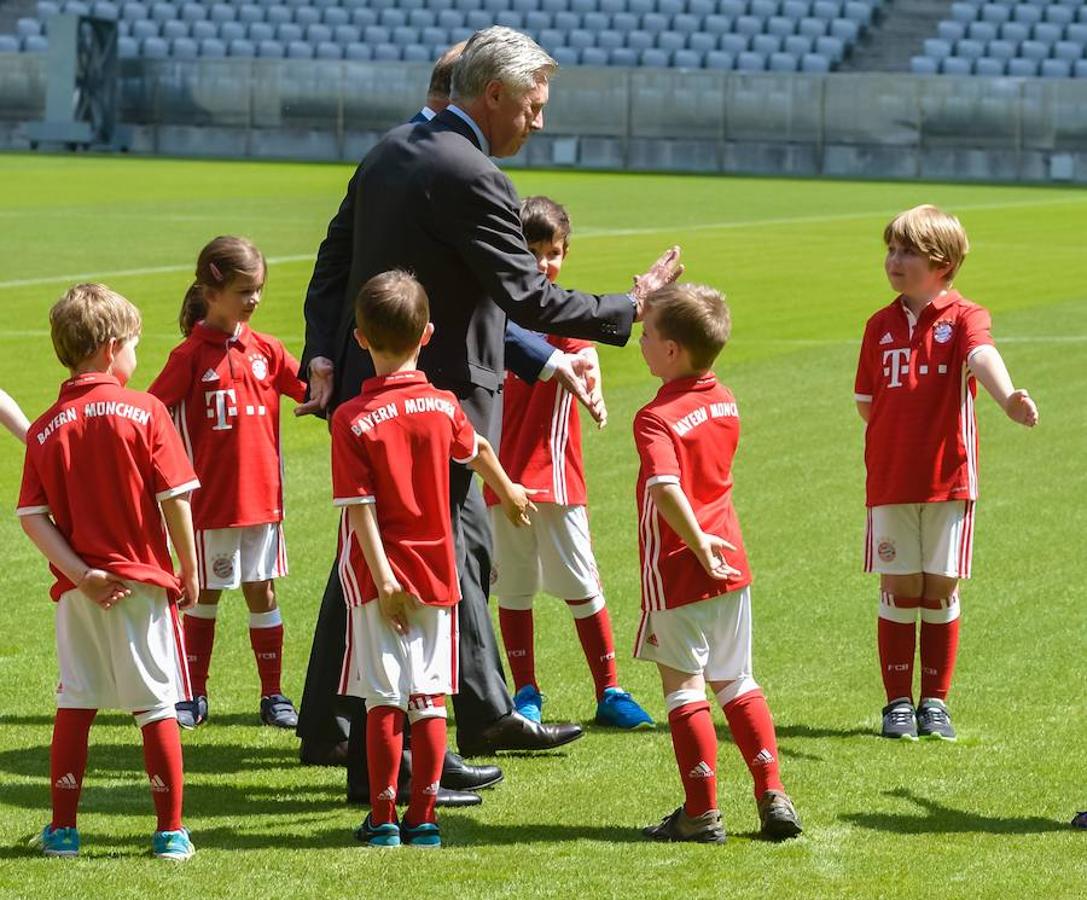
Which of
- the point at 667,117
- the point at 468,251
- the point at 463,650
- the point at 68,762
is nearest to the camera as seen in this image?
the point at 68,762

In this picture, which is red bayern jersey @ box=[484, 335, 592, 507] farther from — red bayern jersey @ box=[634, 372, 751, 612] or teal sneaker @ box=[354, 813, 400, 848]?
teal sneaker @ box=[354, 813, 400, 848]

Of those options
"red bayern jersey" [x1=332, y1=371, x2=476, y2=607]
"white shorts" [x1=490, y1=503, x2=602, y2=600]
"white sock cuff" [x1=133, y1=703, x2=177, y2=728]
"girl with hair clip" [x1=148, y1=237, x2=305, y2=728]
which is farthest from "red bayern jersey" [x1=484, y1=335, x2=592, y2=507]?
"white sock cuff" [x1=133, y1=703, x2=177, y2=728]

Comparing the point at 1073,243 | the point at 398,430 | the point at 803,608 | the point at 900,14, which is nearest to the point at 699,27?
the point at 900,14

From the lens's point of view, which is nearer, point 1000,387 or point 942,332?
point 1000,387

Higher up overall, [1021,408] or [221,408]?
[1021,408]

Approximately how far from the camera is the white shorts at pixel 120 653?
478cm

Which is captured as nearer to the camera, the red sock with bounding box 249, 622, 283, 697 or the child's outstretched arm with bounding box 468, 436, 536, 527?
the child's outstretched arm with bounding box 468, 436, 536, 527

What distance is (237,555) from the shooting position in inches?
251

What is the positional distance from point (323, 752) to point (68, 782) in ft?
3.60

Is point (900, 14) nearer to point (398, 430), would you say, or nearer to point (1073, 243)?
point (1073, 243)

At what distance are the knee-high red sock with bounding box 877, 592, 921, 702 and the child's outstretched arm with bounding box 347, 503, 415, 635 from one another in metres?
2.04

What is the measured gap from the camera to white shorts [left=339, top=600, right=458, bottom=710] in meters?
4.89

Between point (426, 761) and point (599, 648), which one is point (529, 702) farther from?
point (426, 761)

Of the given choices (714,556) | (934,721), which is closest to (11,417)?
(714,556)
